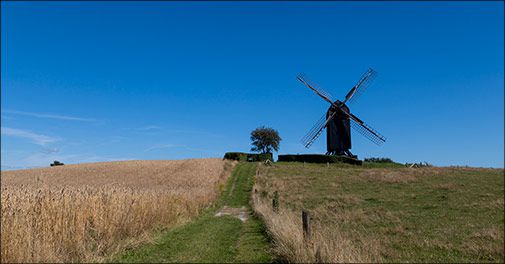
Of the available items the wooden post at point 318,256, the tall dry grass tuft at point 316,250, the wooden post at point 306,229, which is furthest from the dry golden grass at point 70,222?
the wooden post at point 318,256

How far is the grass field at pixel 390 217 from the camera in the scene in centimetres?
1050

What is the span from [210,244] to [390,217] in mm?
10725

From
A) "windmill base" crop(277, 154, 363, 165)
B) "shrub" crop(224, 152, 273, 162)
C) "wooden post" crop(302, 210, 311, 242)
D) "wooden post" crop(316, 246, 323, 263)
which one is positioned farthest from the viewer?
"shrub" crop(224, 152, 273, 162)

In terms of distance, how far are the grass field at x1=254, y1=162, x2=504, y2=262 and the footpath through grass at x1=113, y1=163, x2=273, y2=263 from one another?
2.48ft

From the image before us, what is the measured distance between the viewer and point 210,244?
13.3 m

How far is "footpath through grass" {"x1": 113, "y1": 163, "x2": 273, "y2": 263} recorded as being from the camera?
11.1 metres

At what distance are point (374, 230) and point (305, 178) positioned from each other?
956 inches

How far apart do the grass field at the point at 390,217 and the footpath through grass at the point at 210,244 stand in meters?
0.75

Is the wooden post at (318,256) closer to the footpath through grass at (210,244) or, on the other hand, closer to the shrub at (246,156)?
the footpath through grass at (210,244)

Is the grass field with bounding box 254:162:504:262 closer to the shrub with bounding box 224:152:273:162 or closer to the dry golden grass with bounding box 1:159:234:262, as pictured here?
the dry golden grass with bounding box 1:159:234:262

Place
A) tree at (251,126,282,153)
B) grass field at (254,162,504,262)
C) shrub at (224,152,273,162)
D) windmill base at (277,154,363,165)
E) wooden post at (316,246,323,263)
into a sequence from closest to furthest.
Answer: wooden post at (316,246,323,263)
grass field at (254,162,504,262)
windmill base at (277,154,363,165)
shrub at (224,152,273,162)
tree at (251,126,282,153)

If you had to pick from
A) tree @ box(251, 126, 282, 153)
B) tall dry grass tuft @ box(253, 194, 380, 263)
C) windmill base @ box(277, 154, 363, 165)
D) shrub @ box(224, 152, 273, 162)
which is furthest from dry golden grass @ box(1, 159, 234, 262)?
tree @ box(251, 126, 282, 153)

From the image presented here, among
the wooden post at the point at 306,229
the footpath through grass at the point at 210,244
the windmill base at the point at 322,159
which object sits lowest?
the footpath through grass at the point at 210,244

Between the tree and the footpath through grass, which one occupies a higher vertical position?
the tree
